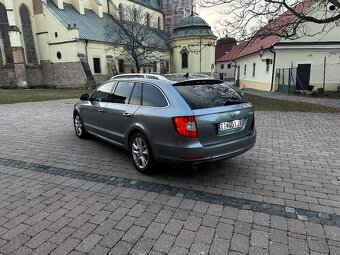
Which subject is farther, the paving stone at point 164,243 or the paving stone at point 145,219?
the paving stone at point 145,219

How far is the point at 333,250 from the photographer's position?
2.64 metres

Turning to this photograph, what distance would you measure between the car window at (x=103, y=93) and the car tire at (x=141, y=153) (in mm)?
1396

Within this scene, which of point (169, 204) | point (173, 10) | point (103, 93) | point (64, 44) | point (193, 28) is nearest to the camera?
point (169, 204)

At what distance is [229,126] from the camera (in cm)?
417

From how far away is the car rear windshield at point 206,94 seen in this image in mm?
4043

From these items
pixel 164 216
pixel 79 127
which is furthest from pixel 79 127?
pixel 164 216

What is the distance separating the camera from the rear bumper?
3.83 metres

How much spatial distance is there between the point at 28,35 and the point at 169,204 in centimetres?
3568

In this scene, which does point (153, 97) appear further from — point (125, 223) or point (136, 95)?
point (125, 223)

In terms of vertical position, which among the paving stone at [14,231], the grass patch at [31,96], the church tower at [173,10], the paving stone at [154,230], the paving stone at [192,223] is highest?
the church tower at [173,10]

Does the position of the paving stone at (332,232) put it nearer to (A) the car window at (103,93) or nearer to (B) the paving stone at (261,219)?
(B) the paving stone at (261,219)

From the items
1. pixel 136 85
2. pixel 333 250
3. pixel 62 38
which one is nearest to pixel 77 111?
pixel 136 85

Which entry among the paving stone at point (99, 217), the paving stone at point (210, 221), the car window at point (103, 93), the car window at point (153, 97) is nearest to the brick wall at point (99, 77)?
the car window at point (103, 93)

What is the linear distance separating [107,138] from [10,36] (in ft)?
102
